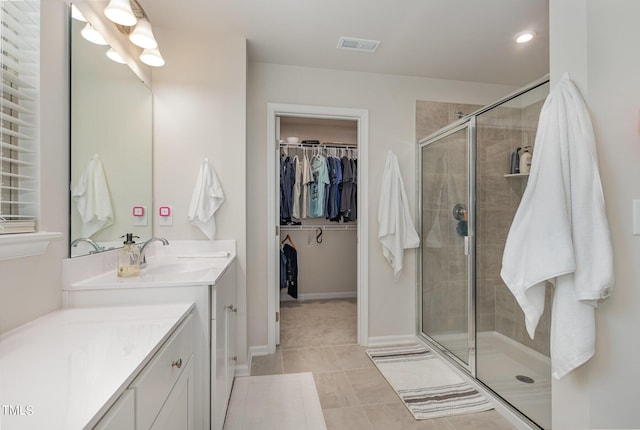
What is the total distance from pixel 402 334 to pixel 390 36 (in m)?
2.55

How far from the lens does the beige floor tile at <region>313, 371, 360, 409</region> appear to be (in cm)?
180

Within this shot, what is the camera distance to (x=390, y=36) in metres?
2.11

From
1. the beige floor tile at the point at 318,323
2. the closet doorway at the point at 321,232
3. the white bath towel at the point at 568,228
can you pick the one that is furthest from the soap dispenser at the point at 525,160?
the beige floor tile at the point at 318,323

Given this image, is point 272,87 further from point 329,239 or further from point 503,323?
point 503,323

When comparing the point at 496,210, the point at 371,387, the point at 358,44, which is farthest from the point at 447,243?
the point at 358,44

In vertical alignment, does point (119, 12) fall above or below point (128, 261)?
above

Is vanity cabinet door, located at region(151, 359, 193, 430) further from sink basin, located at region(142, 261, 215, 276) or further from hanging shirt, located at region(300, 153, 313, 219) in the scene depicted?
hanging shirt, located at region(300, 153, 313, 219)

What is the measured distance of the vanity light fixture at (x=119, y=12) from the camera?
1.37 meters

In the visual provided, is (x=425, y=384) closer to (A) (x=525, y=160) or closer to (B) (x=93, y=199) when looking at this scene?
(A) (x=525, y=160)

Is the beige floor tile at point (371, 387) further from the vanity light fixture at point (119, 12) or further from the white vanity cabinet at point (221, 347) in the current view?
the vanity light fixture at point (119, 12)

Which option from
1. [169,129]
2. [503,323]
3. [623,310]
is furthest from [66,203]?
[503,323]

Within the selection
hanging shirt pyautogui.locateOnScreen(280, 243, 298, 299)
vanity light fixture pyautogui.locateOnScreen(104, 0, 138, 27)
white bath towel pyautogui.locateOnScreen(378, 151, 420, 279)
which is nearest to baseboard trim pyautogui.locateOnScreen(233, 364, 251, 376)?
white bath towel pyautogui.locateOnScreen(378, 151, 420, 279)

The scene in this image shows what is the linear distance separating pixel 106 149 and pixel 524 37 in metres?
2.89

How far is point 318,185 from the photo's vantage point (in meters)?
3.56
